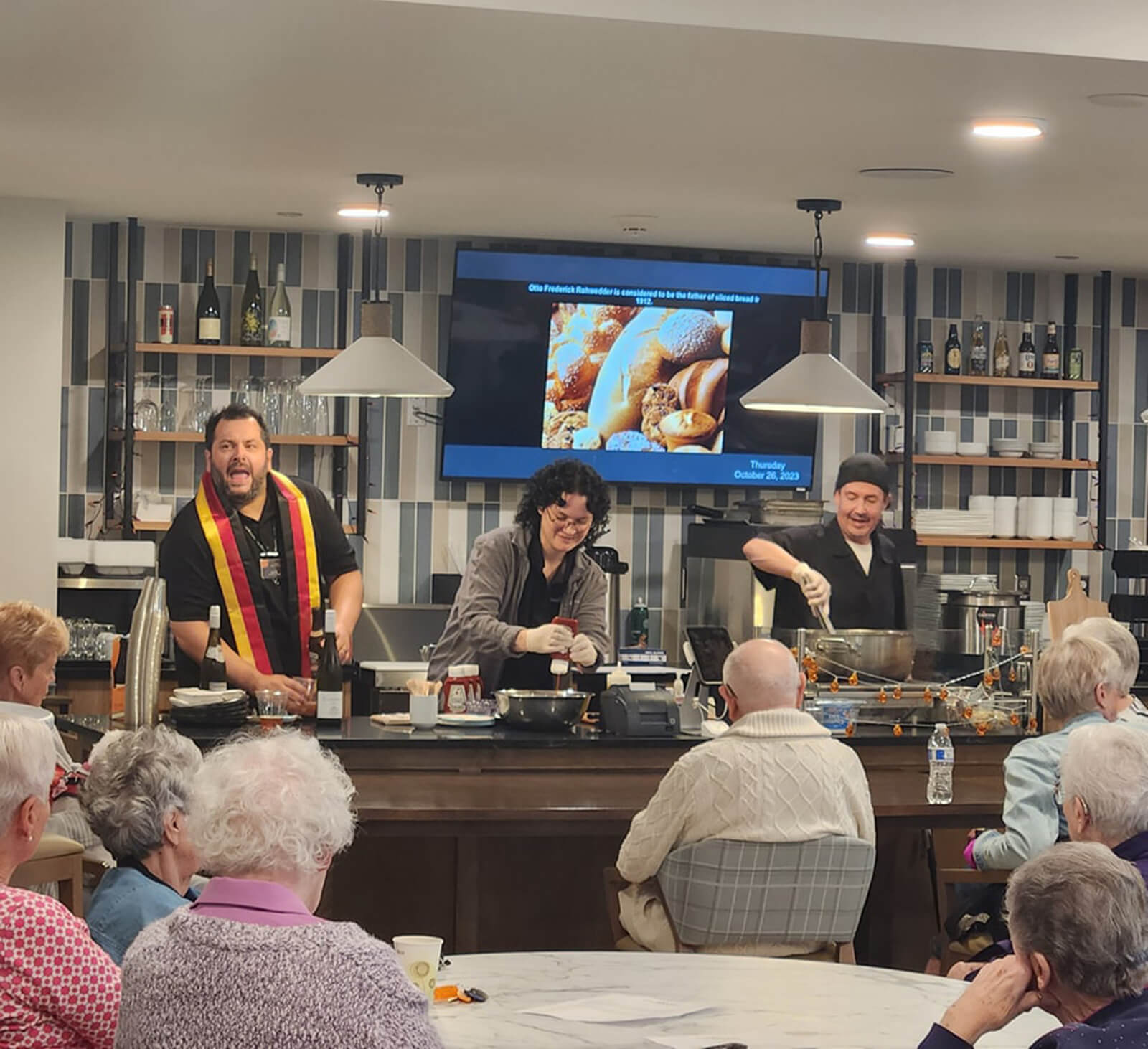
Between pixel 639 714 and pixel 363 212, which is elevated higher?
pixel 363 212

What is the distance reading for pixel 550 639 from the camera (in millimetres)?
5211

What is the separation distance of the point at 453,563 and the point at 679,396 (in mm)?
1268

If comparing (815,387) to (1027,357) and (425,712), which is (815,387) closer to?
(425,712)

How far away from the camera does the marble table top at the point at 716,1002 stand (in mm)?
2707

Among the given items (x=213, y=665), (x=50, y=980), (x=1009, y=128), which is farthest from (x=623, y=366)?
(x=50, y=980)

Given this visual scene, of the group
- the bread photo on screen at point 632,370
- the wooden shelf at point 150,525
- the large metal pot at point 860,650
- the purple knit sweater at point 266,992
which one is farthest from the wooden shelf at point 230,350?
the purple knit sweater at point 266,992

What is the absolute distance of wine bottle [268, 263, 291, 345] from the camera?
24.9 ft

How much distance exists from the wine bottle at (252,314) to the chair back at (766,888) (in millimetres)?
4383

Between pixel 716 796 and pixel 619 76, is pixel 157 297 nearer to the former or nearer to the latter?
pixel 619 76

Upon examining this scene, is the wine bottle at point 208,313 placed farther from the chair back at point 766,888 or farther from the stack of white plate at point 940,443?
the chair back at point 766,888

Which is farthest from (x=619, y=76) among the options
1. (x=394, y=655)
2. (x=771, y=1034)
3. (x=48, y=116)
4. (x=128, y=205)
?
(x=394, y=655)

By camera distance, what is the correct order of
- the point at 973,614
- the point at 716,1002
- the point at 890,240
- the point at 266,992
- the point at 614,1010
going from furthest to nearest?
1. the point at 890,240
2. the point at 973,614
3. the point at 716,1002
4. the point at 614,1010
5. the point at 266,992

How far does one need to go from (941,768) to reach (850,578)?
1488 mm

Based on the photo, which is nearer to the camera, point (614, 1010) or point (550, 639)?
point (614, 1010)
